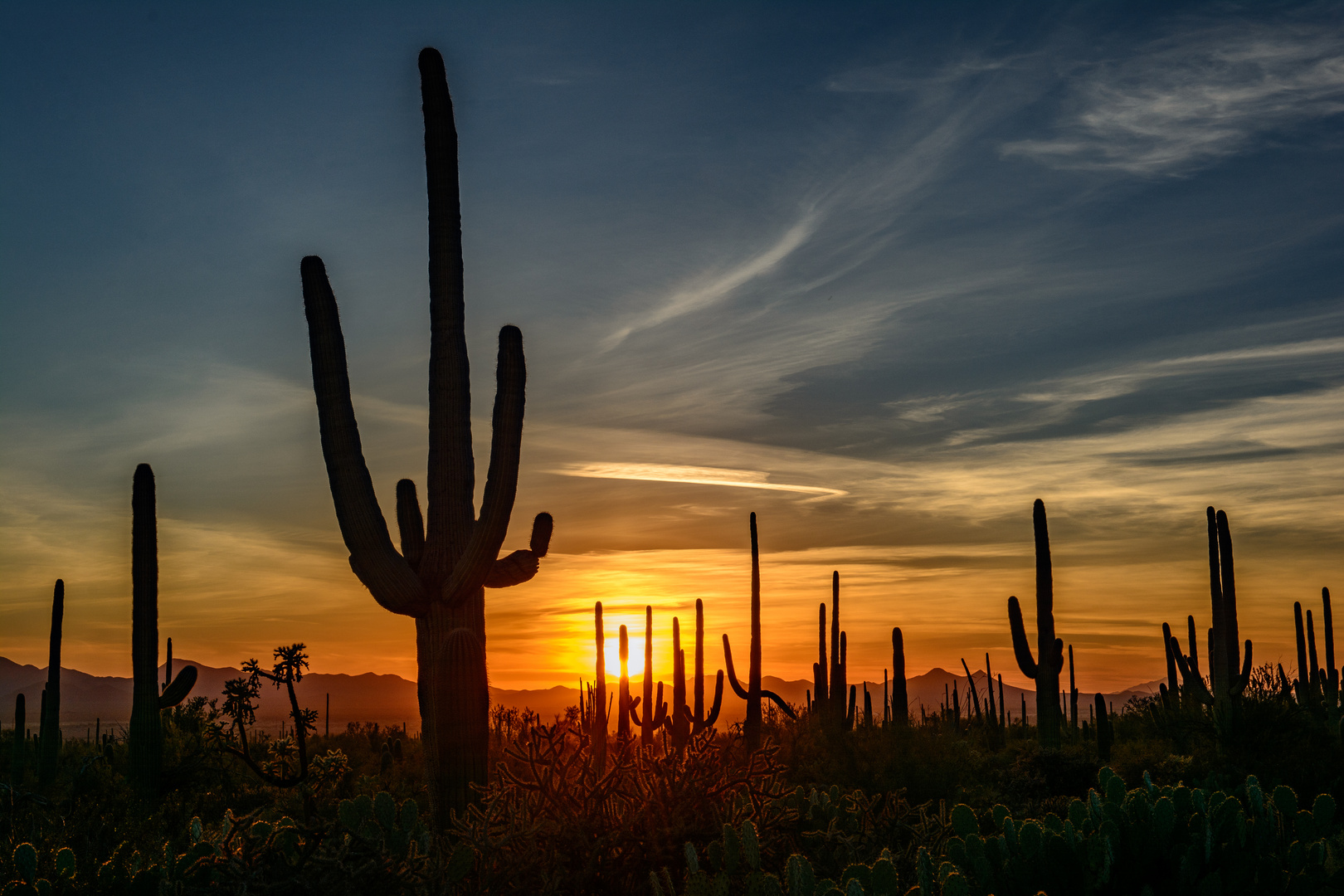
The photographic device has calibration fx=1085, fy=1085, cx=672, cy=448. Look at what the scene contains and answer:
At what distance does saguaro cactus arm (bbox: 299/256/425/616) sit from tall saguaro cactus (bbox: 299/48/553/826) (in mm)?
12

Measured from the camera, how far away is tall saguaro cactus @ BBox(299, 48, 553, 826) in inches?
421

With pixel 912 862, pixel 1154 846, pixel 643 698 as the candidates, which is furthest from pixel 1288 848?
pixel 643 698

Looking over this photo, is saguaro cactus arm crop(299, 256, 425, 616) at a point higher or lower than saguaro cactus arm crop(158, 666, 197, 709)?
higher

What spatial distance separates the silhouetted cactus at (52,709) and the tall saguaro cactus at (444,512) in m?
14.9

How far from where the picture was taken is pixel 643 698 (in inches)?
1217

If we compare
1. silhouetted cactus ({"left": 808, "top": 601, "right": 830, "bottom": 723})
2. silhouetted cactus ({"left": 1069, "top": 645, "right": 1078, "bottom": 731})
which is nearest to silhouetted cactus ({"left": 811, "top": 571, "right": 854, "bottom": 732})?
silhouetted cactus ({"left": 808, "top": 601, "right": 830, "bottom": 723})

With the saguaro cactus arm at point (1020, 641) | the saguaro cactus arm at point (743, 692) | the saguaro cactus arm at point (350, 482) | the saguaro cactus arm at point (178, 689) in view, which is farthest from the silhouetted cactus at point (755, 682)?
the saguaro cactus arm at point (350, 482)

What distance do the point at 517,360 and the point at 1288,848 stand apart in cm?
843

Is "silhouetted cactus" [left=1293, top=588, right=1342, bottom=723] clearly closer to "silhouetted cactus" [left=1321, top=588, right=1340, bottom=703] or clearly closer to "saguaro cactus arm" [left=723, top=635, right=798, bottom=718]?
"silhouetted cactus" [left=1321, top=588, right=1340, bottom=703]

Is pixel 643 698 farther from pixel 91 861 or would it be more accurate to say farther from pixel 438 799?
pixel 91 861

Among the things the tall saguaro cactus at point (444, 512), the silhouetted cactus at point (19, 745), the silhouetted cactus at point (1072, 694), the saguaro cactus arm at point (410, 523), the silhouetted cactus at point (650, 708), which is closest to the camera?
the tall saguaro cactus at point (444, 512)

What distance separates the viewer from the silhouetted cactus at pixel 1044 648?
23656mm

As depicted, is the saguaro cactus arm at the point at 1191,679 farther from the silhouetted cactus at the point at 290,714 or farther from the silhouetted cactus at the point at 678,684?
the silhouetted cactus at the point at 290,714

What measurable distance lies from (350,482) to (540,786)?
5.83 metres
